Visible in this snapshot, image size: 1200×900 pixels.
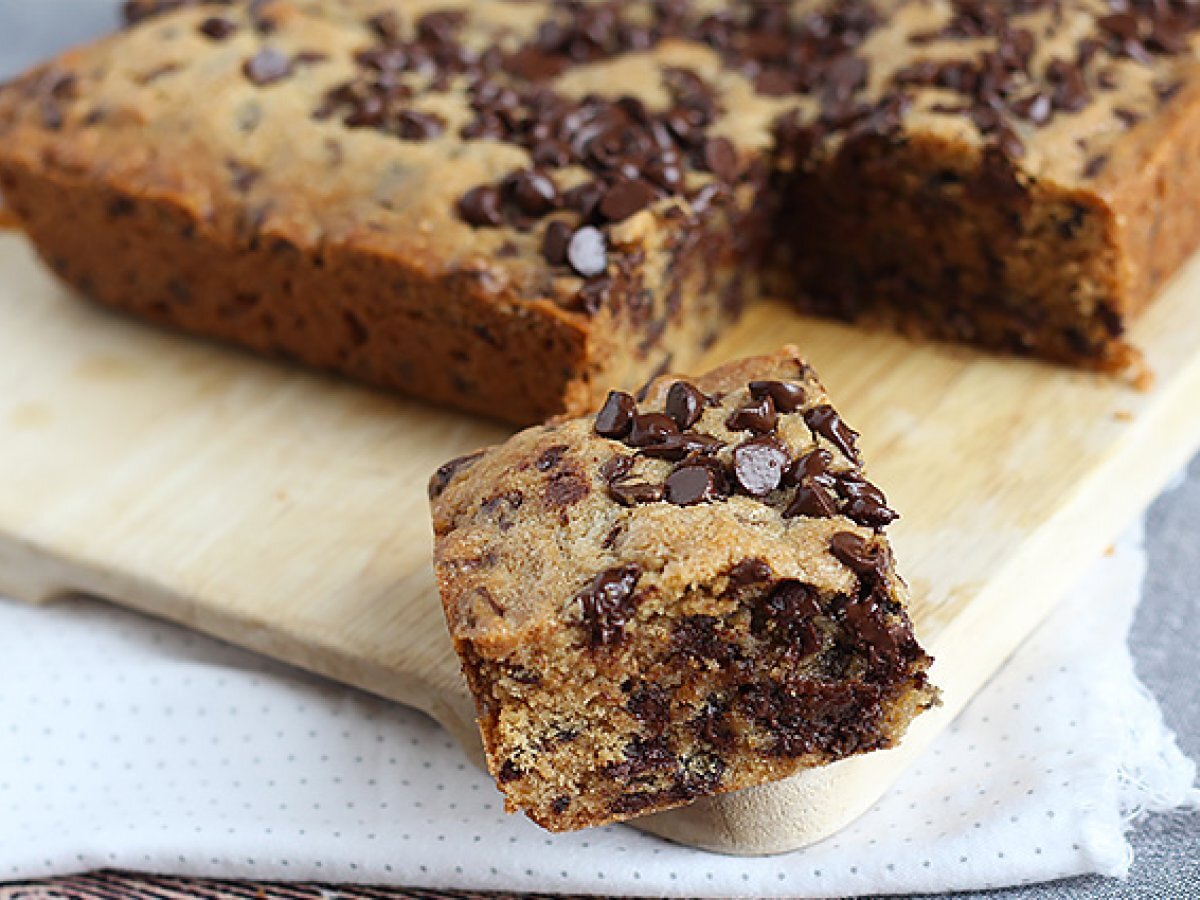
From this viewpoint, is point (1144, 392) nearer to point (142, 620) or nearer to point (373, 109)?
point (373, 109)

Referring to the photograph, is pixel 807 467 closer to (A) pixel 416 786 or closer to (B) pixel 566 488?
(B) pixel 566 488

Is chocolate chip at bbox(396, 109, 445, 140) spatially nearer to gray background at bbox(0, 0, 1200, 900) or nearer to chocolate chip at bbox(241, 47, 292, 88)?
chocolate chip at bbox(241, 47, 292, 88)

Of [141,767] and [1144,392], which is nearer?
[141,767]

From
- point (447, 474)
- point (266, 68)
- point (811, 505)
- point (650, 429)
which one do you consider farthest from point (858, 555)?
point (266, 68)

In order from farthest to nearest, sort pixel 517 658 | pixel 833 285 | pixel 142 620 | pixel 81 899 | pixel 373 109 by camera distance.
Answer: pixel 833 285, pixel 373 109, pixel 142 620, pixel 81 899, pixel 517 658

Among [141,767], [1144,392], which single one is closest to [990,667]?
[1144,392]

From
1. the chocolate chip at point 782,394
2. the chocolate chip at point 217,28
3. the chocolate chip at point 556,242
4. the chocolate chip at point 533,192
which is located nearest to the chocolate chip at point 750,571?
the chocolate chip at point 782,394
